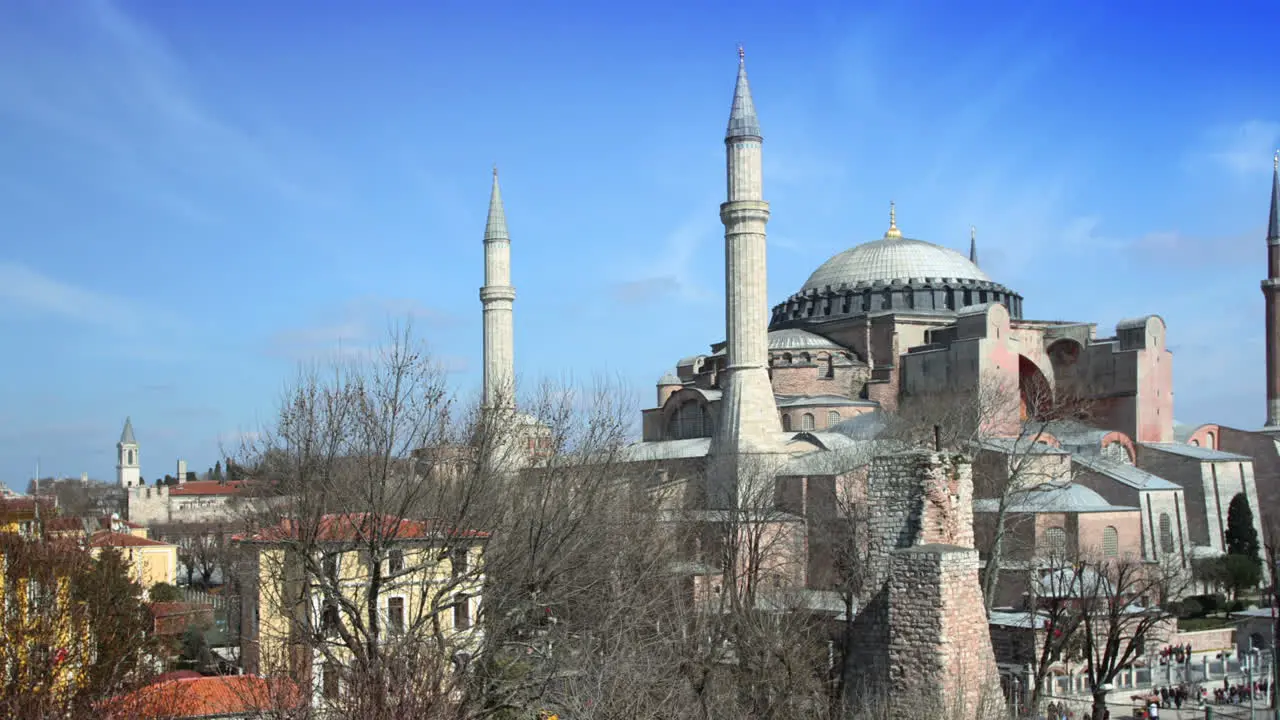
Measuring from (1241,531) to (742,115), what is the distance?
15.1m

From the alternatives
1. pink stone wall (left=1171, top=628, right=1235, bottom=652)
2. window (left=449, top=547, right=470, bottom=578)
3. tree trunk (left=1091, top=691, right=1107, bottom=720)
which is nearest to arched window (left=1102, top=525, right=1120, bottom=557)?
pink stone wall (left=1171, top=628, right=1235, bottom=652)

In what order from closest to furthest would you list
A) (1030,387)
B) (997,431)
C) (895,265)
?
(997,431)
(1030,387)
(895,265)

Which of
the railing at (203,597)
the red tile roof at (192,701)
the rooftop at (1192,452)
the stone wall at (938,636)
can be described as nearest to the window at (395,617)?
the red tile roof at (192,701)

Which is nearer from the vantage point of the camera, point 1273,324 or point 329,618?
point 329,618

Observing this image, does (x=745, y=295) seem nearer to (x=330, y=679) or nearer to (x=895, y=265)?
(x=895, y=265)

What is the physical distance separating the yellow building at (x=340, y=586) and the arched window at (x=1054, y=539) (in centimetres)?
1409

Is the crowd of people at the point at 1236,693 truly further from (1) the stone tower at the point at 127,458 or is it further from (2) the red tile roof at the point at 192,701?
(1) the stone tower at the point at 127,458

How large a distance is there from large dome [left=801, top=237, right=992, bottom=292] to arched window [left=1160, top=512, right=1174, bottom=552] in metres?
11.5

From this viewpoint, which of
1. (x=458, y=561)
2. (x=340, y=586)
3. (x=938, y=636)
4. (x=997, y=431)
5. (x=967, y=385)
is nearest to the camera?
(x=938, y=636)

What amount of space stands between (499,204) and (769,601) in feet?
63.4

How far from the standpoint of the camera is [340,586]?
12180 millimetres

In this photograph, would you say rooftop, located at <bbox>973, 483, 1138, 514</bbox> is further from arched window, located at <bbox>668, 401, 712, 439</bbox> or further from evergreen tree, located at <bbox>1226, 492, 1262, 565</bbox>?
arched window, located at <bbox>668, 401, 712, 439</bbox>

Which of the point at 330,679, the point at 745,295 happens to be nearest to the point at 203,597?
the point at 745,295

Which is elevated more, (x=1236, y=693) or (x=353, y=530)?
(x=353, y=530)
